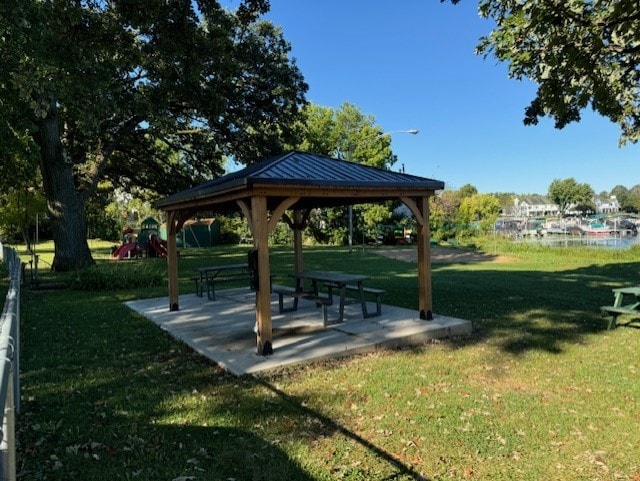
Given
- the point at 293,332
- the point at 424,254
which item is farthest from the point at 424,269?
the point at 293,332

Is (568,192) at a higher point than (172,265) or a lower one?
higher

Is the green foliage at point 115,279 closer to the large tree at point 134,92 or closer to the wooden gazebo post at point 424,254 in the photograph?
the large tree at point 134,92

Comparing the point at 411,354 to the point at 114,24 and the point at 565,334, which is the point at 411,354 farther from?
the point at 114,24

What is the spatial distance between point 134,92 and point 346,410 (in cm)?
1094

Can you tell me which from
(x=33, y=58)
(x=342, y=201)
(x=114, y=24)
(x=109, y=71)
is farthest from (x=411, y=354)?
(x=114, y=24)

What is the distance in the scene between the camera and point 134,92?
40.4 ft

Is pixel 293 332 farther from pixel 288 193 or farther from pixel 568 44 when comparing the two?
pixel 568 44

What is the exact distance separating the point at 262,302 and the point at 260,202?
1222 mm

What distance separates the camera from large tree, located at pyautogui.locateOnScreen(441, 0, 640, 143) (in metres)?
4.38

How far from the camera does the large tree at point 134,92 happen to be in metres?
7.59

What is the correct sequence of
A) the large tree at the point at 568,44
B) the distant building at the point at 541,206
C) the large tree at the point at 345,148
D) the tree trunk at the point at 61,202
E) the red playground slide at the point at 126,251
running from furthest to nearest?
1. the distant building at the point at 541,206
2. the large tree at the point at 345,148
3. the red playground slide at the point at 126,251
4. the tree trunk at the point at 61,202
5. the large tree at the point at 568,44

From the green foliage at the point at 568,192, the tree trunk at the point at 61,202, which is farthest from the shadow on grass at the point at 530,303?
the green foliage at the point at 568,192

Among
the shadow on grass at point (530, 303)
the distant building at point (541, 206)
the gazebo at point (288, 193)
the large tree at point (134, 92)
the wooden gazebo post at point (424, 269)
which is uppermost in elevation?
the distant building at point (541, 206)

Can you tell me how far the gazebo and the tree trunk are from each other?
8965mm
